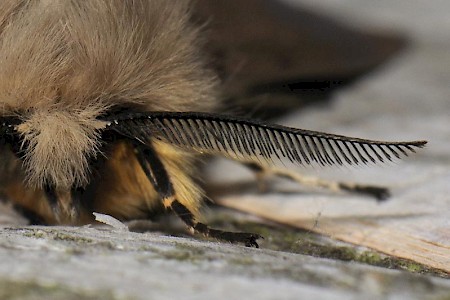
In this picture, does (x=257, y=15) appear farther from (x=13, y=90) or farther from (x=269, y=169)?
(x=13, y=90)

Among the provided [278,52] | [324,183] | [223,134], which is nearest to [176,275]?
[223,134]

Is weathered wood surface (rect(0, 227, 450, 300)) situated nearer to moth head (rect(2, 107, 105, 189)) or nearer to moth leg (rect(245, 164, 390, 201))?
moth head (rect(2, 107, 105, 189))

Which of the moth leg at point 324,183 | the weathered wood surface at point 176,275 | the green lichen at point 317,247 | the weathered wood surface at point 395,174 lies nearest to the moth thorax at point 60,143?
the weathered wood surface at point 176,275

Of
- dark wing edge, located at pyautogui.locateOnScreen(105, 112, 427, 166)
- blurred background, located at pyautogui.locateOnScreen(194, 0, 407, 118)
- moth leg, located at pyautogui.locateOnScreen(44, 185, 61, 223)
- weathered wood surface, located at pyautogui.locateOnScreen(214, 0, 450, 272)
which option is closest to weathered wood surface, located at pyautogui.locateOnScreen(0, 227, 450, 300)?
dark wing edge, located at pyautogui.locateOnScreen(105, 112, 427, 166)

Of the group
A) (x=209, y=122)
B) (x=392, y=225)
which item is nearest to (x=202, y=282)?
(x=209, y=122)

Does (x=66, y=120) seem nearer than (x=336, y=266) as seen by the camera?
No

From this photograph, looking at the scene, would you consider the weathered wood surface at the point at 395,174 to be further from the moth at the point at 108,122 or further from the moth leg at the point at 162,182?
the moth leg at the point at 162,182
